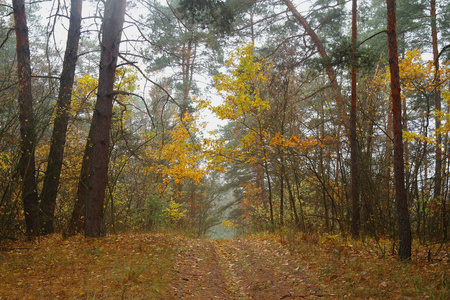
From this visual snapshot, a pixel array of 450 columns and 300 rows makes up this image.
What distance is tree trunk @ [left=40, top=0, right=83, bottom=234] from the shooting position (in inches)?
316

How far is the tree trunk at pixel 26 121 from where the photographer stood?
6711mm

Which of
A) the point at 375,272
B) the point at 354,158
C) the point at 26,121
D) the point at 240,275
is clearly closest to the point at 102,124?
the point at 26,121

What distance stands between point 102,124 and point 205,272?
14.2 ft

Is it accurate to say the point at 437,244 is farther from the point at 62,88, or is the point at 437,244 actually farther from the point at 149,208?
the point at 62,88

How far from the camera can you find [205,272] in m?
6.54

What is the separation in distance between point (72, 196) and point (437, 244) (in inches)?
432

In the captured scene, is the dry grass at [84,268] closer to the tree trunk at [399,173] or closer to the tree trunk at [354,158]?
the tree trunk at [399,173]

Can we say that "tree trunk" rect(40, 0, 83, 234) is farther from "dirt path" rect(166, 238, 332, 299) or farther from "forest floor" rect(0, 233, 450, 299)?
"dirt path" rect(166, 238, 332, 299)


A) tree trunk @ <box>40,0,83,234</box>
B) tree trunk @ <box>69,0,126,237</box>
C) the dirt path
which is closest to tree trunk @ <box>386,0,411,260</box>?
the dirt path

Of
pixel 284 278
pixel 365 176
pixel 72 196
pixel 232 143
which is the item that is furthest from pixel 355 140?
pixel 232 143

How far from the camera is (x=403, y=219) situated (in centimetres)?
576

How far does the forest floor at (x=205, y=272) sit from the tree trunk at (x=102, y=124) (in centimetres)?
63

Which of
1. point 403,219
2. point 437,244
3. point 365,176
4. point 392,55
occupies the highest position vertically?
point 392,55

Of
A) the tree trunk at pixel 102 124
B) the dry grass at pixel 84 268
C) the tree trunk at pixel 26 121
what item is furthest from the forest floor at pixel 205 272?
the tree trunk at pixel 26 121
